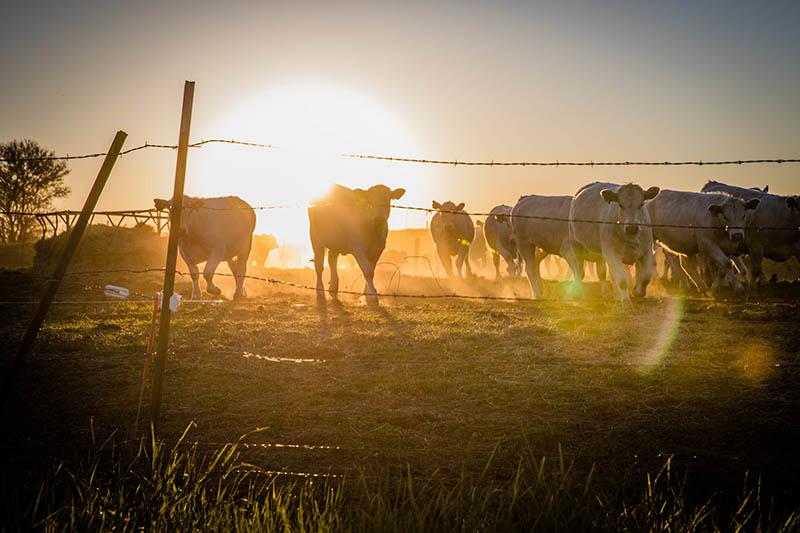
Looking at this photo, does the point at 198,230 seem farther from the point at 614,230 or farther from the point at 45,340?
the point at 614,230

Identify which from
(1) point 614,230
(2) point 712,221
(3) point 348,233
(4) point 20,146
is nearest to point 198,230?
(3) point 348,233

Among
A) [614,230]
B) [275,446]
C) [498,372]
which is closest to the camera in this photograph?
[275,446]

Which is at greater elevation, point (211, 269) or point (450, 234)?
point (450, 234)

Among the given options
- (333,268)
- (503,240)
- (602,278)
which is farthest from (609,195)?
(503,240)

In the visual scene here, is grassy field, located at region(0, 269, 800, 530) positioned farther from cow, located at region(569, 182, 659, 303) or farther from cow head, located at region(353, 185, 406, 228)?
cow head, located at region(353, 185, 406, 228)

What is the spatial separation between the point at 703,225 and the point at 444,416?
11.9 meters

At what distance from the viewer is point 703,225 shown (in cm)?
1505

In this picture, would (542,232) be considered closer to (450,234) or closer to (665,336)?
(450,234)

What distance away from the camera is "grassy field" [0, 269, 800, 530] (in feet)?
11.1

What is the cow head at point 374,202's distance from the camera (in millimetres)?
14539

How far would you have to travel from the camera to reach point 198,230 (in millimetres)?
14695

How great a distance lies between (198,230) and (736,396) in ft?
38.1

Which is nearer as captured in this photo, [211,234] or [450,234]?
[211,234]

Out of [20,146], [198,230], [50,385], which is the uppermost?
[20,146]
